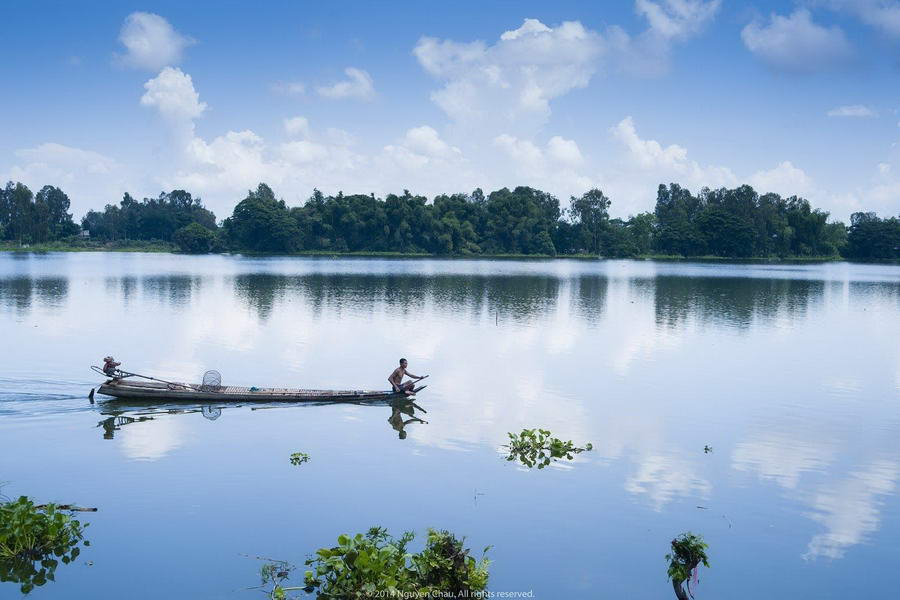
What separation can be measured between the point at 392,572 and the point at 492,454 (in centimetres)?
908

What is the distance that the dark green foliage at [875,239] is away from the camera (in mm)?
188375

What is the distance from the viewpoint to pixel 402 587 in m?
11.7

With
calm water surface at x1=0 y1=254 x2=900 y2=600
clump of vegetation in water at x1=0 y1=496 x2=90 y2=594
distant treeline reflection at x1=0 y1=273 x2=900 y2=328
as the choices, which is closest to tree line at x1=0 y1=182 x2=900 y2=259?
distant treeline reflection at x1=0 y1=273 x2=900 y2=328

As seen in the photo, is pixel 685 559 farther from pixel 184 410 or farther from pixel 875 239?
pixel 875 239

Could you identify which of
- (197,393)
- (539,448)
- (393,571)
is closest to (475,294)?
(197,393)

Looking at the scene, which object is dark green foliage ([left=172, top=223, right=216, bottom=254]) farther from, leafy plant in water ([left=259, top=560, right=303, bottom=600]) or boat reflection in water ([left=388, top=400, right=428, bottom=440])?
leafy plant in water ([left=259, top=560, right=303, bottom=600])

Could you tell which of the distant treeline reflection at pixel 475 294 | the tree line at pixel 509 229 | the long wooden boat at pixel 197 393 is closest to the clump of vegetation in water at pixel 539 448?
the long wooden boat at pixel 197 393

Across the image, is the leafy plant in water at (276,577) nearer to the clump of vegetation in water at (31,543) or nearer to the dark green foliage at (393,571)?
the dark green foliage at (393,571)

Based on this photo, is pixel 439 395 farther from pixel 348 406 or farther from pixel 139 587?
pixel 139 587

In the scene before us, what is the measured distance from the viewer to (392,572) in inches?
465

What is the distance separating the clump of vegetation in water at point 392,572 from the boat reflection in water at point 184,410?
35.1 ft

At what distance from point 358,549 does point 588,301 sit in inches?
2200

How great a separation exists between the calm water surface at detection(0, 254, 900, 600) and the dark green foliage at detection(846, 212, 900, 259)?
16448 cm

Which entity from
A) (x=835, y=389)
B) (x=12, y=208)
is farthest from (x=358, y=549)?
(x=12, y=208)
